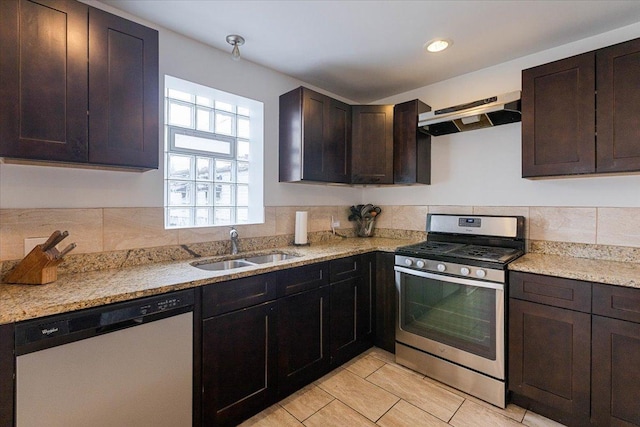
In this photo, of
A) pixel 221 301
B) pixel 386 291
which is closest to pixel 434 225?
pixel 386 291

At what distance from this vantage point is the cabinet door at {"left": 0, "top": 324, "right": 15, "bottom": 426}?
106 cm

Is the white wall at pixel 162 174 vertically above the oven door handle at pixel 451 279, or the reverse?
the white wall at pixel 162 174

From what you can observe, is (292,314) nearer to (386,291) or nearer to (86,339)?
(386,291)

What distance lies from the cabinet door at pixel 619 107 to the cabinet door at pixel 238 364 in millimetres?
2293

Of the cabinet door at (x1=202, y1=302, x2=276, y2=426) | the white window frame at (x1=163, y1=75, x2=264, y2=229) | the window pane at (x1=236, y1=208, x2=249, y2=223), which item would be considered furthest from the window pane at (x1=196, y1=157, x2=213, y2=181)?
the cabinet door at (x1=202, y1=302, x2=276, y2=426)

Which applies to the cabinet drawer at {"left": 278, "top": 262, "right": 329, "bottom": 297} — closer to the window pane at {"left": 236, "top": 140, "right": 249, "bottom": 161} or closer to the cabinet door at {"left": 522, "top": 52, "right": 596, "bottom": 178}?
the window pane at {"left": 236, "top": 140, "right": 249, "bottom": 161}

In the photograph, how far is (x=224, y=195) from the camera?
8.35 feet

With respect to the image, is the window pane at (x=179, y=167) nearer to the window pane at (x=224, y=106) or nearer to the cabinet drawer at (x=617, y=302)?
the window pane at (x=224, y=106)

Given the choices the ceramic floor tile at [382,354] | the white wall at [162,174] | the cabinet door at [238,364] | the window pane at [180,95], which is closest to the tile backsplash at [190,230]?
the white wall at [162,174]

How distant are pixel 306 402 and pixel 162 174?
181cm

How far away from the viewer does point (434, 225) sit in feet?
9.11

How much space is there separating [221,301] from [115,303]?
50cm

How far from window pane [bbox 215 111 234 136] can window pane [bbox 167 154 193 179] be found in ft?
1.25

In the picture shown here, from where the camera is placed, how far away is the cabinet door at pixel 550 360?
1.67m
